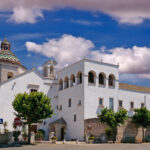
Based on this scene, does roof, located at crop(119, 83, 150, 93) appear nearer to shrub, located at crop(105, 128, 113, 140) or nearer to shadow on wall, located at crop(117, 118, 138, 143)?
shadow on wall, located at crop(117, 118, 138, 143)

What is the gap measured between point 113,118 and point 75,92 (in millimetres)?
9789

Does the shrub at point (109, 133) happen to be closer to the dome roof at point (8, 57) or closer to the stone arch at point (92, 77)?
the stone arch at point (92, 77)

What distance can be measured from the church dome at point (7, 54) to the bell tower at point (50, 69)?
542cm

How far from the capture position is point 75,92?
152 feet

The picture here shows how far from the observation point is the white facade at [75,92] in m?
44.5

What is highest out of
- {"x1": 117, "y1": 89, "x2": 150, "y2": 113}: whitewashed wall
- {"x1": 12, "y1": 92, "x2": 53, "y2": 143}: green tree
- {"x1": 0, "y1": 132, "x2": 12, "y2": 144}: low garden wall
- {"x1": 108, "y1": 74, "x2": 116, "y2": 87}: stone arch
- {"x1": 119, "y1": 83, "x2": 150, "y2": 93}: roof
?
{"x1": 108, "y1": 74, "x2": 116, "y2": 87}: stone arch

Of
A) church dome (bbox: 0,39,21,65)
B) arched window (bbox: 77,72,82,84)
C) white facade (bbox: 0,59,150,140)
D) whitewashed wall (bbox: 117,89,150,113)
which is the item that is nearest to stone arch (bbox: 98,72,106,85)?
white facade (bbox: 0,59,150,140)

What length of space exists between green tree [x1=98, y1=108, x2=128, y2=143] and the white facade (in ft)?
17.2

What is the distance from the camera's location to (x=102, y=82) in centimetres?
4738

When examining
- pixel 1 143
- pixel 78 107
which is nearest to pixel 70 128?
pixel 78 107

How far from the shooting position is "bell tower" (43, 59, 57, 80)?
52562 mm

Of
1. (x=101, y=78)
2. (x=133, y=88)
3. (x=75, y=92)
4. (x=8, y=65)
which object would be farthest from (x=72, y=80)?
(x=8, y=65)

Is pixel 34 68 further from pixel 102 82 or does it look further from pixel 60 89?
pixel 102 82

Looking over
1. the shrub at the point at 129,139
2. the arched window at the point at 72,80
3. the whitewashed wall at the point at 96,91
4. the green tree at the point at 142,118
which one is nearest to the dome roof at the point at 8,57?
the arched window at the point at 72,80
